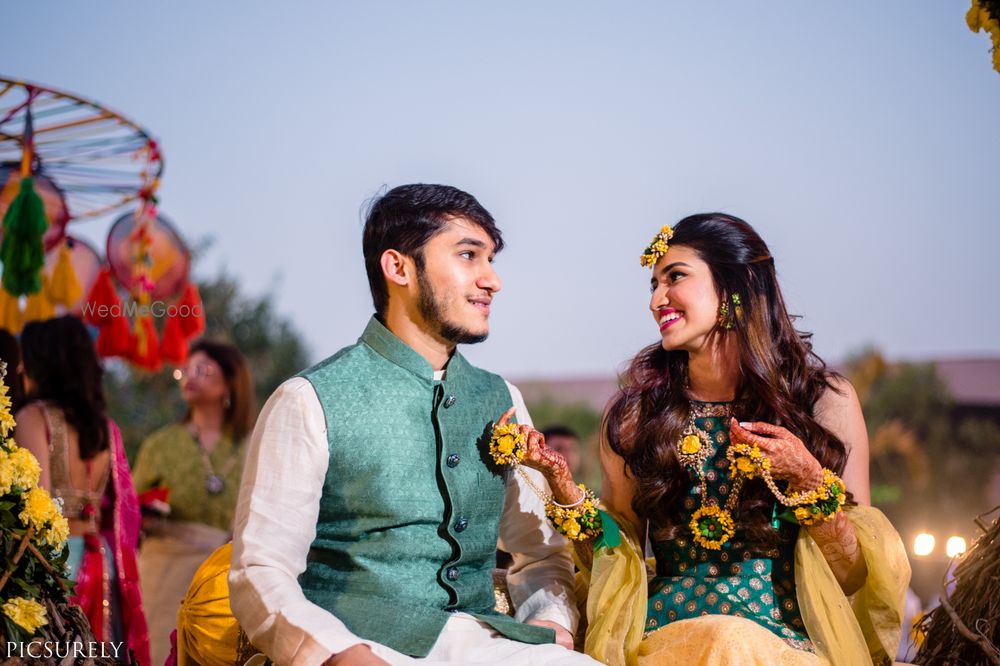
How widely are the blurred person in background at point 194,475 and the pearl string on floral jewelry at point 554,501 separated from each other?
361 cm

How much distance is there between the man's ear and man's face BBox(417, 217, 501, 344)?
0.05 m

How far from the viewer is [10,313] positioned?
591 centimetres

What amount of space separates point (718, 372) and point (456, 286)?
102 cm

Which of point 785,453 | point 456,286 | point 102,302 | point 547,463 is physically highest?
point 456,286

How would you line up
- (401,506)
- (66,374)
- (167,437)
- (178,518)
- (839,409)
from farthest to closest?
(167,437), (178,518), (66,374), (839,409), (401,506)

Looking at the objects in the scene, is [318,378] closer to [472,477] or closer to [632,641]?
[472,477]

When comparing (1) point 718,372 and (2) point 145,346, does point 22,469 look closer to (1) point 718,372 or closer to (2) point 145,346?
(1) point 718,372

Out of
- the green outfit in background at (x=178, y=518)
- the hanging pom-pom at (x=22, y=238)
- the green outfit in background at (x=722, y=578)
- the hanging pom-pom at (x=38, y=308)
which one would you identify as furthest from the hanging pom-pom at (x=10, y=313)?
the green outfit in background at (x=722, y=578)

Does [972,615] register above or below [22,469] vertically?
below

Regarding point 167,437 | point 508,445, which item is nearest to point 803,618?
point 508,445

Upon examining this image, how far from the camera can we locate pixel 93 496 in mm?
5352

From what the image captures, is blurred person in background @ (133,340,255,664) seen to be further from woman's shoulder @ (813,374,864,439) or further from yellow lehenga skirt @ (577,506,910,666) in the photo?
woman's shoulder @ (813,374,864,439)

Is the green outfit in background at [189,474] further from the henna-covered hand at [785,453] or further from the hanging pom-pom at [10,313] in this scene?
the henna-covered hand at [785,453]

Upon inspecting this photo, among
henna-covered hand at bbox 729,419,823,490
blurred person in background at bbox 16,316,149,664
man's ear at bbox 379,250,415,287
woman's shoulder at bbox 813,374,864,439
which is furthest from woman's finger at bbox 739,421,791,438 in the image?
blurred person in background at bbox 16,316,149,664
